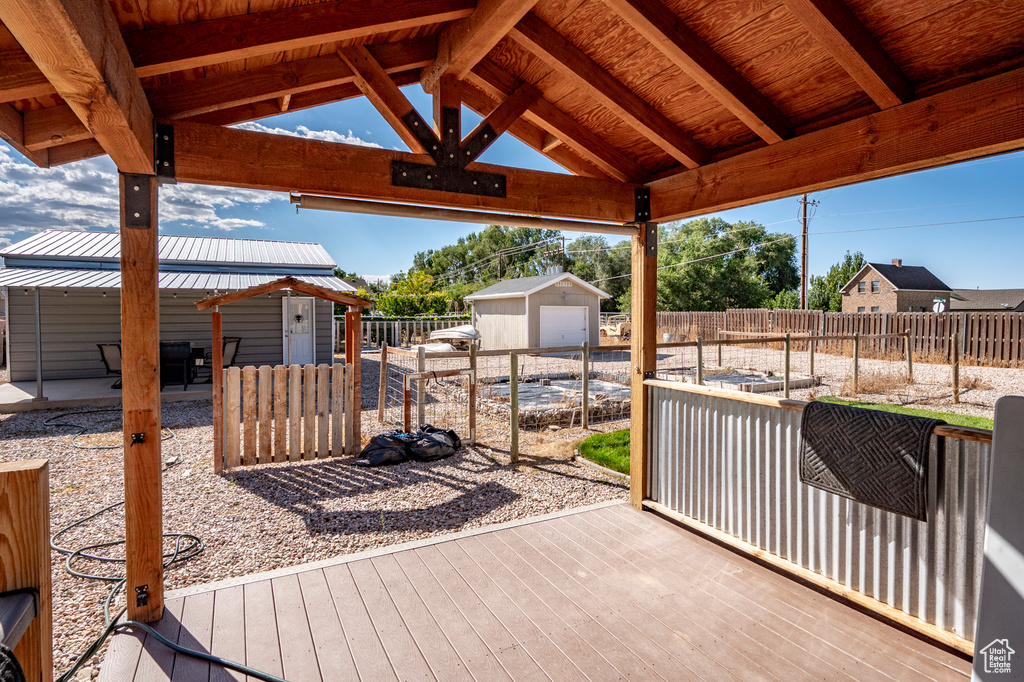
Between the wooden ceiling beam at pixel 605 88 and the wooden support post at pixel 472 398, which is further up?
the wooden ceiling beam at pixel 605 88

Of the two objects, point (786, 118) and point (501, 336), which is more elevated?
point (786, 118)

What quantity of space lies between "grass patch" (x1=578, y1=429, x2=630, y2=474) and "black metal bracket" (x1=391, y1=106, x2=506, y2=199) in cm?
307

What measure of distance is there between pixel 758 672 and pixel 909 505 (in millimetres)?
907

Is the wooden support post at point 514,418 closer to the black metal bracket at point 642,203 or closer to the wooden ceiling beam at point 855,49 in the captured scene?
the black metal bracket at point 642,203

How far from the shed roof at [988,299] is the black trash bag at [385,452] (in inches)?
1620

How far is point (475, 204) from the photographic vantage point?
10.2 ft

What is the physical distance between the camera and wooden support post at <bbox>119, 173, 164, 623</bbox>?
2.39m

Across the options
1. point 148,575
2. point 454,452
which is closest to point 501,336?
point 454,452

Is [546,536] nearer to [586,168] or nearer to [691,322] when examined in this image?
[586,168]

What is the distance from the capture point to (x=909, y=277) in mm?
31859

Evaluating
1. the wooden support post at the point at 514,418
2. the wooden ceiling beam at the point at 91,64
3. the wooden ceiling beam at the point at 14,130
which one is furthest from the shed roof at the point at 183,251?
the wooden ceiling beam at the point at 91,64

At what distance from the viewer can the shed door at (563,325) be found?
60.6 ft

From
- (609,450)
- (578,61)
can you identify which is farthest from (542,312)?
(578,61)

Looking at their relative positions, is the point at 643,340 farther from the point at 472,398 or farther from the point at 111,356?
the point at 111,356
